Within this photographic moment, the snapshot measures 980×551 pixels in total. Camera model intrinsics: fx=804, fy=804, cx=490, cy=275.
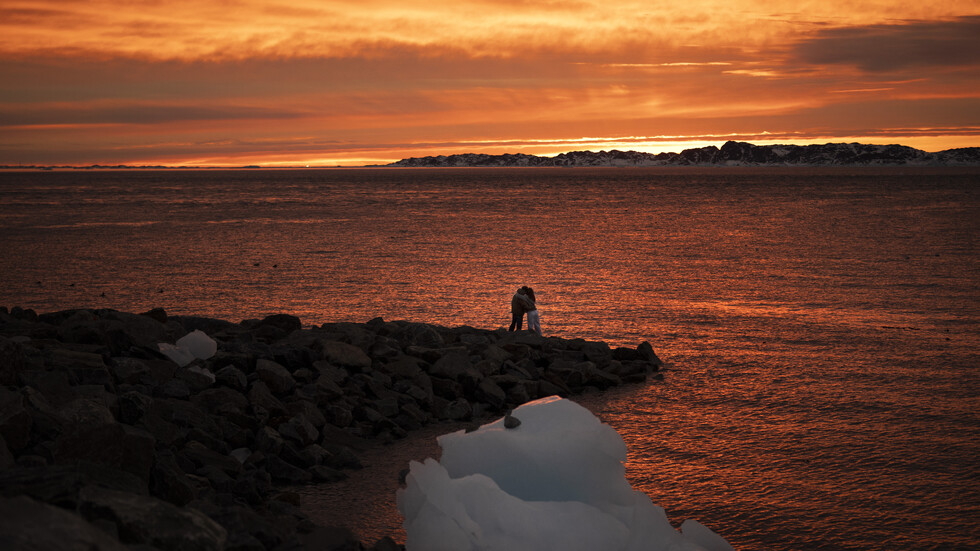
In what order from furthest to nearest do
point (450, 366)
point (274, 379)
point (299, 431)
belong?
point (450, 366) < point (274, 379) < point (299, 431)

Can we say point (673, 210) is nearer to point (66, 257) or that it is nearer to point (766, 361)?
point (66, 257)

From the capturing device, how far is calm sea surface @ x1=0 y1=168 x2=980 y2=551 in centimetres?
1112

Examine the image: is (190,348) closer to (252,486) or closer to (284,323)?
(284,323)

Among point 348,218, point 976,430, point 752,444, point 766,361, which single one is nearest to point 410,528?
point 752,444

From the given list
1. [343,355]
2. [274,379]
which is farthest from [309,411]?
[343,355]

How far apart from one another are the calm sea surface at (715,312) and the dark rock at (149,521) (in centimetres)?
492

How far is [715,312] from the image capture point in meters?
25.9

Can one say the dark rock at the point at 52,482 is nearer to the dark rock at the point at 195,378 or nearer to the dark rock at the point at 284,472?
the dark rock at the point at 284,472

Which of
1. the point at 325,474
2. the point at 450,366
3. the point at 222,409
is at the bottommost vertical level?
the point at 325,474

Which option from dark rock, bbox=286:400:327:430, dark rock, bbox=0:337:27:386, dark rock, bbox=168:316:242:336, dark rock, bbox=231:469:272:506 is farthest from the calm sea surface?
dark rock, bbox=168:316:242:336

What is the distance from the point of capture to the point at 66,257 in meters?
44.2

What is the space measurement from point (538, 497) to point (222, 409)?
6.52 metres

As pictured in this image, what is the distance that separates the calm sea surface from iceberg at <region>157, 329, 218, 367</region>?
403 centimetres

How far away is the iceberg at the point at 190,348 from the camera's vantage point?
13.9 meters
